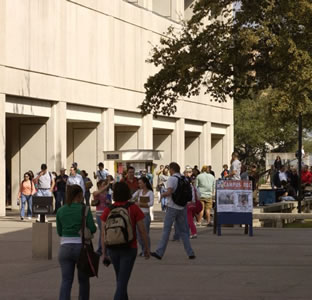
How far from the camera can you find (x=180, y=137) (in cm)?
5850

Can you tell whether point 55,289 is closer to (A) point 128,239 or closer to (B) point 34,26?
(A) point 128,239

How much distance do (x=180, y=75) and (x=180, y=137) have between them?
28280mm

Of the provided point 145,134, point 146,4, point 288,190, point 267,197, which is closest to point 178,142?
point 145,134

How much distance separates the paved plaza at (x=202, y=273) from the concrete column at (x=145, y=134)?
28562 millimetres

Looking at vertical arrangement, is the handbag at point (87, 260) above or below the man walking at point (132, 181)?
below

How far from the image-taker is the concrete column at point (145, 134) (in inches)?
2063

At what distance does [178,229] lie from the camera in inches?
749

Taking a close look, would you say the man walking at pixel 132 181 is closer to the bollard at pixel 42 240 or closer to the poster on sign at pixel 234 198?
the bollard at pixel 42 240

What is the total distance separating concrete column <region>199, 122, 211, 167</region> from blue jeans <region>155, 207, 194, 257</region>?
4429 cm

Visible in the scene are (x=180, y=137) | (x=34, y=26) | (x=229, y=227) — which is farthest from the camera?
(x=180, y=137)

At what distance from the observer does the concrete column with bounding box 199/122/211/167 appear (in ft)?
208

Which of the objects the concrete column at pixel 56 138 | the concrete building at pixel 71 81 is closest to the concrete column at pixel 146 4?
the concrete building at pixel 71 81

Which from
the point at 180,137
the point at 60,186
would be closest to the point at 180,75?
the point at 60,186

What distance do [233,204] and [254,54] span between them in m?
6.86
